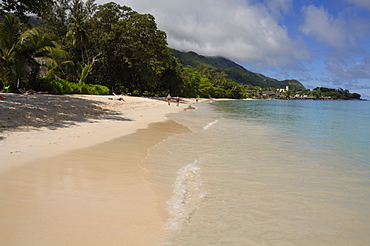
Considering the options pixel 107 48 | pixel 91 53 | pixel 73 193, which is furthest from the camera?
pixel 91 53

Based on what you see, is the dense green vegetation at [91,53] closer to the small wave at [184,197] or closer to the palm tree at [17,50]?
the palm tree at [17,50]

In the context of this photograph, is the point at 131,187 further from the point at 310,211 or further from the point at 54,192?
the point at 310,211

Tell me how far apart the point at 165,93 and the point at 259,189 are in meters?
60.3

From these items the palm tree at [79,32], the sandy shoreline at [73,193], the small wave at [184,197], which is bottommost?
the small wave at [184,197]

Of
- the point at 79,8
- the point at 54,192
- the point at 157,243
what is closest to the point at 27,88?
the point at 54,192

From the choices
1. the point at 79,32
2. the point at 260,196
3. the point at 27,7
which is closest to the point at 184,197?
the point at 260,196

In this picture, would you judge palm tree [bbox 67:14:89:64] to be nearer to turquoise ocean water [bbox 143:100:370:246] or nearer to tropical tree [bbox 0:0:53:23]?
tropical tree [bbox 0:0:53:23]

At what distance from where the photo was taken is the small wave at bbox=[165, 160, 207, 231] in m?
3.76

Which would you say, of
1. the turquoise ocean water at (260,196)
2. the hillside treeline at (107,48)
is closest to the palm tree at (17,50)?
the hillside treeline at (107,48)

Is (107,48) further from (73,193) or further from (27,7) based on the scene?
(73,193)

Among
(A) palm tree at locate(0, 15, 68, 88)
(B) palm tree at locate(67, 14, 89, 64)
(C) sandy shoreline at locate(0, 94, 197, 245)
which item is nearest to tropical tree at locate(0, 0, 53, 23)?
(A) palm tree at locate(0, 15, 68, 88)

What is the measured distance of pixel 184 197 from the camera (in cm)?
462

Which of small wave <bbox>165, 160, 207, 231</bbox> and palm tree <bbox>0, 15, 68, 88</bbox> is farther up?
palm tree <bbox>0, 15, 68, 88</bbox>

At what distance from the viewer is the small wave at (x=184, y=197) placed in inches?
148
